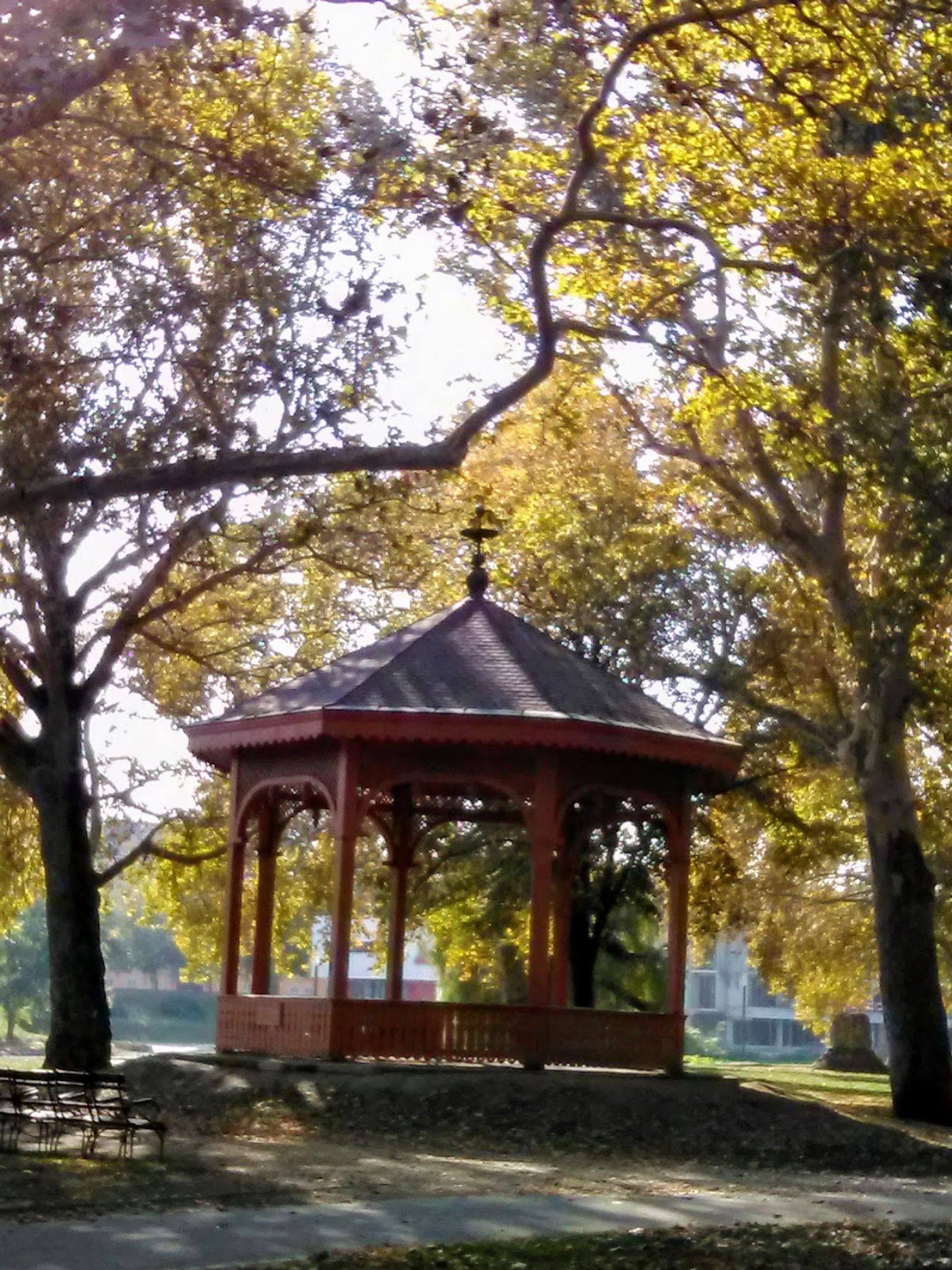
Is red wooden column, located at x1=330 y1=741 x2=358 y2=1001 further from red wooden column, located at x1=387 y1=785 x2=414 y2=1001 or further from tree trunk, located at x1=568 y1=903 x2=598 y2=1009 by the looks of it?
tree trunk, located at x1=568 y1=903 x2=598 y2=1009

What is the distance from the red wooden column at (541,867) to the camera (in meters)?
20.6

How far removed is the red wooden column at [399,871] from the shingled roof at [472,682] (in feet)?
8.28

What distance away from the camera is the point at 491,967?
42.5 metres

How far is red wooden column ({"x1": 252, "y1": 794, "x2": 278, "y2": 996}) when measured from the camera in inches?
942

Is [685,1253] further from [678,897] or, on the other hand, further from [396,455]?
[678,897]

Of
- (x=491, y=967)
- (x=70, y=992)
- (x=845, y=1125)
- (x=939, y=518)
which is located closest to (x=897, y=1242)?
(x=845, y=1125)

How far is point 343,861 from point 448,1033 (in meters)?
2.22

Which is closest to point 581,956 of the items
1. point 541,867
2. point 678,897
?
point 678,897

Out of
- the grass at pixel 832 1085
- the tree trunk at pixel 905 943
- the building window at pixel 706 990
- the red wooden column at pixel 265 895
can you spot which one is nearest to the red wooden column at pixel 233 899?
the red wooden column at pixel 265 895

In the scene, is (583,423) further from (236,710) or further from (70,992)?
(70,992)

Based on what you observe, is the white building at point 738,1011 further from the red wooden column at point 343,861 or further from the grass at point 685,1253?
the grass at point 685,1253

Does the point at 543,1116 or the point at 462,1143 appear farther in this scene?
the point at 543,1116

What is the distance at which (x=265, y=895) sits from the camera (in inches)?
943

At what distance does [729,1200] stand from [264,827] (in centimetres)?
1153
